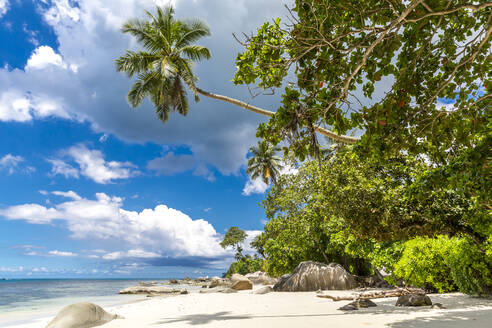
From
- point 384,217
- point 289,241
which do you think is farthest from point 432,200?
point 289,241

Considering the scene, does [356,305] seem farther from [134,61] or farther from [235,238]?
[235,238]

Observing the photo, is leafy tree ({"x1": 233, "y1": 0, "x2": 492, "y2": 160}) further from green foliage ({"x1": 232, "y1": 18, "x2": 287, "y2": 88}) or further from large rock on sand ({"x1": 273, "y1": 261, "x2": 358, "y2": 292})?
large rock on sand ({"x1": 273, "y1": 261, "x2": 358, "y2": 292})

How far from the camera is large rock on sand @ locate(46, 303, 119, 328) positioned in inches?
258

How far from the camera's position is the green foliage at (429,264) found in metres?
8.78

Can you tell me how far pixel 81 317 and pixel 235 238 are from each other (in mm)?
51883

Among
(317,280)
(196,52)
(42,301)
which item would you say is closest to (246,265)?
(42,301)

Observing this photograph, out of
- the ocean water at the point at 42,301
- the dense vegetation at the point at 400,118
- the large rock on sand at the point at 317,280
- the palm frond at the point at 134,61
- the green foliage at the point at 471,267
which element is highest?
the palm frond at the point at 134,61

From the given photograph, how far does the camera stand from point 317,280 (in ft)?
50.3

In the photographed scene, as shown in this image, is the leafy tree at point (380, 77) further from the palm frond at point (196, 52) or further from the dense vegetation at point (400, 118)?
the palm frond at point (196, 52)

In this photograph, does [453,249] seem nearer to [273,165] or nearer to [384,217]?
[384,217]

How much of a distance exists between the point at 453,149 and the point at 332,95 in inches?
132

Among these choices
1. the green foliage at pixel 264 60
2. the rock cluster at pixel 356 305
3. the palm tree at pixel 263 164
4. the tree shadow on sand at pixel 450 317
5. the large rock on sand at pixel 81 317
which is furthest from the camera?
the palm tree at pixel 263 164

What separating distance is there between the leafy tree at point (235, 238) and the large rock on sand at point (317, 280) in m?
42.2

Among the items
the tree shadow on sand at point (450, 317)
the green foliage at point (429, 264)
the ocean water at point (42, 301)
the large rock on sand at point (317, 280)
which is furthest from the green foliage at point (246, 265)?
the tree shadow on sand at point (450, 317)
